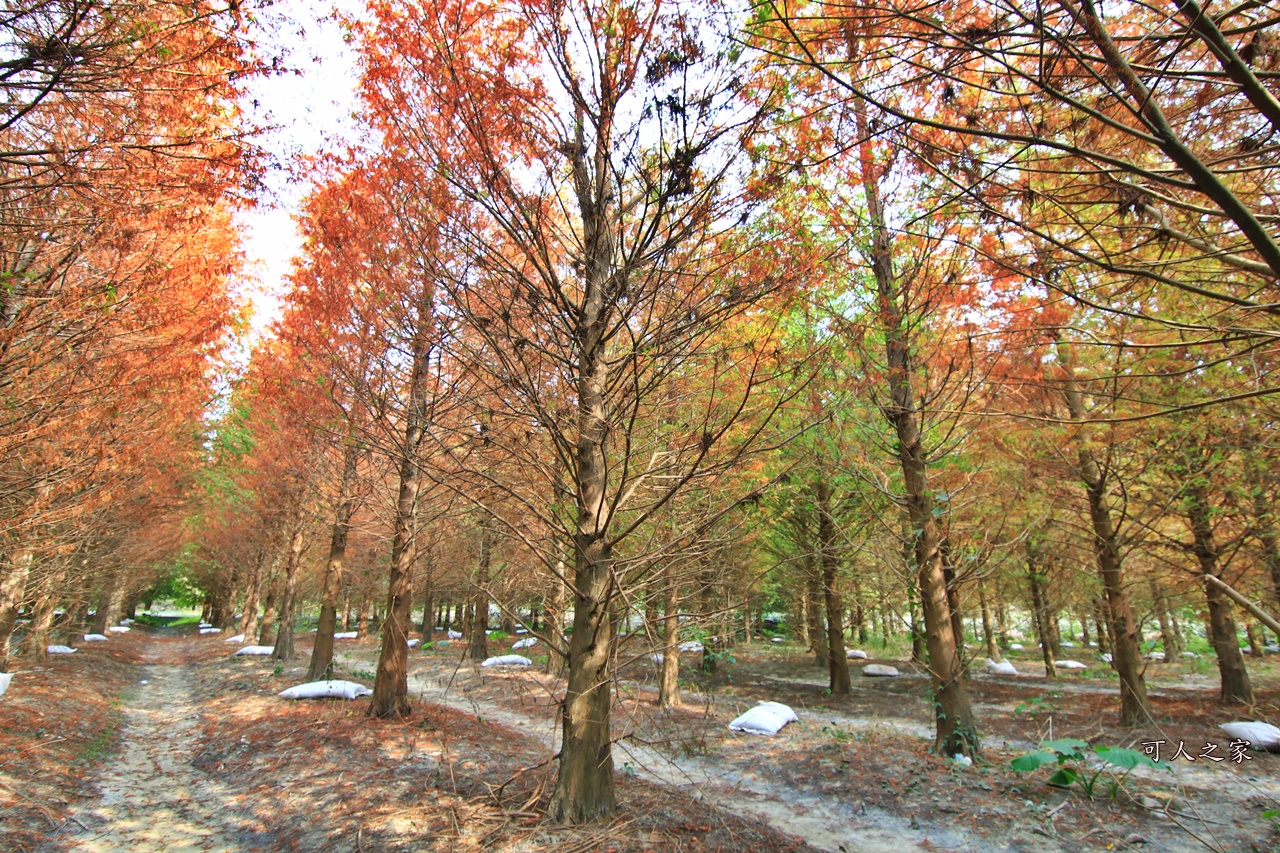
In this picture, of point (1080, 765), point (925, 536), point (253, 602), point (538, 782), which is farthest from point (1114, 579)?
point (253, 602)

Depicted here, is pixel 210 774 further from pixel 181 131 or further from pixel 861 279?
pixel 861 279

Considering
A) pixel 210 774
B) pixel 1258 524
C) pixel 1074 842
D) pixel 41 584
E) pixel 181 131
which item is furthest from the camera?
pixel 41 584

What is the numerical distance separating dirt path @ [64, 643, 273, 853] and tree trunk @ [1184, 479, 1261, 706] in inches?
500

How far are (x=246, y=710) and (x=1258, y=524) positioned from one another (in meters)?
15.6

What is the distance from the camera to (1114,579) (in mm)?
8031

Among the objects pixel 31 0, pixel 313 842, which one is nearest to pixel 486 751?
pixel 313 842

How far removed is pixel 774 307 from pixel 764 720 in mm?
6955

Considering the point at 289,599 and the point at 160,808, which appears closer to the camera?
the point at 160,808

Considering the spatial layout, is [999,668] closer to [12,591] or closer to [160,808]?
[160,808]

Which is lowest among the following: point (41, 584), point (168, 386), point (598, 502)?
point (41, 584)

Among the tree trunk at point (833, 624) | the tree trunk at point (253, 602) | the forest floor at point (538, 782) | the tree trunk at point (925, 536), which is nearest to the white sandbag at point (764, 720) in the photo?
the forest floor at point (538, 782)

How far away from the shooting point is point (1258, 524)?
8.30 meters

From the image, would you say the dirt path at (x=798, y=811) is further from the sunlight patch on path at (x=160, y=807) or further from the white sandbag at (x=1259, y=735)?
the white sandbag at (x=1259, y=735)

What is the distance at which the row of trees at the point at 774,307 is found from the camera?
2516mm
